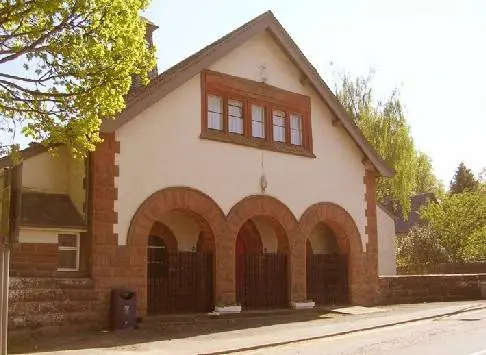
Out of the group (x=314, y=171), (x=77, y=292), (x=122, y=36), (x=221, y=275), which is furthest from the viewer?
(x=314, y=171)

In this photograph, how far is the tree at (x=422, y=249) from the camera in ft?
108

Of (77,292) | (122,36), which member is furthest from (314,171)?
(122,36)

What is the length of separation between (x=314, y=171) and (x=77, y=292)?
885 cm

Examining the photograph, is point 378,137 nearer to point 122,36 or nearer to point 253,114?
point 253,114

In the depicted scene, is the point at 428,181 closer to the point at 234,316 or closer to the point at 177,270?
the point at 234,316

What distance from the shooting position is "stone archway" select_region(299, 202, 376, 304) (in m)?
21.0

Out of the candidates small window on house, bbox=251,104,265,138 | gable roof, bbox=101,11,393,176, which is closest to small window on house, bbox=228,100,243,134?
small window on house, bbox=251,104,265,138

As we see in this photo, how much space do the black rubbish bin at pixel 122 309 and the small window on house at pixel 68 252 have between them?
116 cm

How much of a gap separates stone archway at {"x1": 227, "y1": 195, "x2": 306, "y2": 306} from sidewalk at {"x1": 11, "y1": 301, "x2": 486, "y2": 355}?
6.09 ft

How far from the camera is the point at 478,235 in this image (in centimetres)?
3030

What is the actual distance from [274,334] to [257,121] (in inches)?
292

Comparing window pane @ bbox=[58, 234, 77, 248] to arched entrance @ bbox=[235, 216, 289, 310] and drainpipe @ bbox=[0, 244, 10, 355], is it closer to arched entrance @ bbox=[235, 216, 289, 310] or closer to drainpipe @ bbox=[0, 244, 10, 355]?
arched entrance @ bbox=[235, 216, 289, 310]

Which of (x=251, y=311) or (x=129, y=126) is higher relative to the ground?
(x=129, y=126)

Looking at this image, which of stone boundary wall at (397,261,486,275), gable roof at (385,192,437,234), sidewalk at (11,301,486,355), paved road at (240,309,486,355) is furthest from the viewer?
gable roof at (385,192,437,234)
